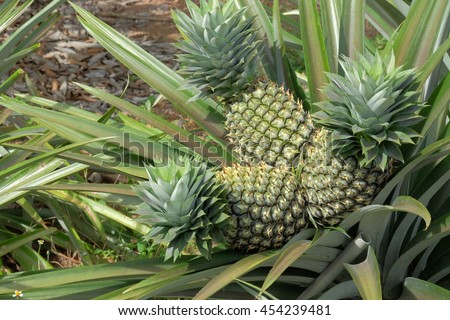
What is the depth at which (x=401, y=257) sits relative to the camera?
1.52 metres

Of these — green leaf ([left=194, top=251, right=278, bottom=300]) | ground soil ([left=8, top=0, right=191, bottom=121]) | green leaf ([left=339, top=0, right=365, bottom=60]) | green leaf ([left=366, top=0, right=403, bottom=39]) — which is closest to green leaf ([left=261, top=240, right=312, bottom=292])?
green leaf ([left=194, top=251, right=278, bottom=300])

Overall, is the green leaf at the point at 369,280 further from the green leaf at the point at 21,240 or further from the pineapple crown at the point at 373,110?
the green leaf at the point at 21,240

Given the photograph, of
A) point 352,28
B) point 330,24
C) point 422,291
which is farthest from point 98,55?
point 422,291

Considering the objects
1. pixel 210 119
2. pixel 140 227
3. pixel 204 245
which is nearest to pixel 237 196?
pixel 204 245

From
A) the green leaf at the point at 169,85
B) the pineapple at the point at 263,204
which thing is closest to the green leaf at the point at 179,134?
the green leaf at the point at 169,85

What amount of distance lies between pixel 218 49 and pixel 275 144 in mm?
291

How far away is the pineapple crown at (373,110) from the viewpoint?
130 cm

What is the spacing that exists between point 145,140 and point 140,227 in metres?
0.60

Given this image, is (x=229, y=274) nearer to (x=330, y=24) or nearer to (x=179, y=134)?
(x=179, y=134)

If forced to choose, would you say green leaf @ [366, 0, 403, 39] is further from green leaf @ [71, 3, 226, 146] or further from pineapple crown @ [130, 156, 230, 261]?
pineapple crown @ [130, 156, 230, 261]

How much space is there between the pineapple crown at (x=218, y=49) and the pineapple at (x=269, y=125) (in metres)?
0.06

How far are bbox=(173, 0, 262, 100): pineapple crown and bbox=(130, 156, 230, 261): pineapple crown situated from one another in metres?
0.28

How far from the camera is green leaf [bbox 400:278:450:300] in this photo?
1387mm

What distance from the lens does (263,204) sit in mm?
1430
